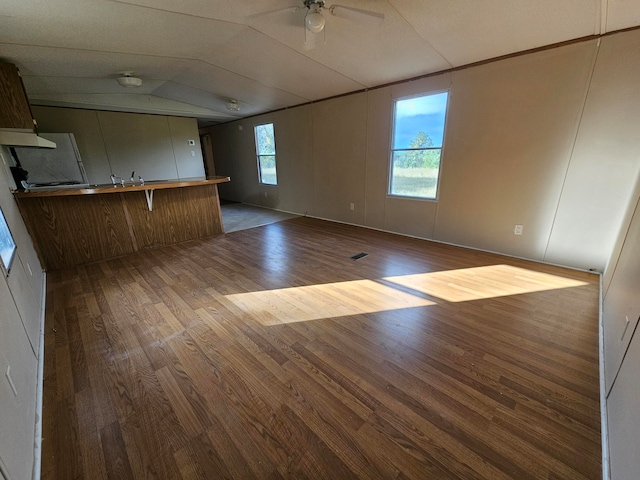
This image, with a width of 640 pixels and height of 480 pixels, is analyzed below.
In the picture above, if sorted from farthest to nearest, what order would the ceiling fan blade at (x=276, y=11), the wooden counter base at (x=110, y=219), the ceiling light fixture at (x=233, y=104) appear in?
1. the ceiling light fixture at (x=233, y=104)
2. the wooden counter base at (x=110, y=219)
3. the ceiling fan blade at (x=276, y=11)

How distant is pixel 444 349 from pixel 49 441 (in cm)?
221

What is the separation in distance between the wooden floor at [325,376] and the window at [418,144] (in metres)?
1.64

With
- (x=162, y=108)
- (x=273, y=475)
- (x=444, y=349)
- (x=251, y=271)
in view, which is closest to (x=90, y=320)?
(x=251, y=271)

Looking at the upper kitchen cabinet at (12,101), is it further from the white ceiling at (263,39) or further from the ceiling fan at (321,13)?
the ceiling fan at (321,13)

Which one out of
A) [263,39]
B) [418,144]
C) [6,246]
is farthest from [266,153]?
[6,246]

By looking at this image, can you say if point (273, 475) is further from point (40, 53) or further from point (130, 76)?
point (130, 76)

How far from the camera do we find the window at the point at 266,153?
6.25m

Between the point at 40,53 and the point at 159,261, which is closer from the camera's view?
the point at 40,53

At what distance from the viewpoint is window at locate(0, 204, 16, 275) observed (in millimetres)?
1566

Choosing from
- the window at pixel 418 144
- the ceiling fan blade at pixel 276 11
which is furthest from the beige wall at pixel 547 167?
the ceiling fan blade at pixel 276 11

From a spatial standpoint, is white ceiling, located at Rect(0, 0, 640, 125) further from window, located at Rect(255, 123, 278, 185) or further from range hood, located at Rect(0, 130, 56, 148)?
window, located at Rect(255, 123, 278, 185)

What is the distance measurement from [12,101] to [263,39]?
9.66 feet

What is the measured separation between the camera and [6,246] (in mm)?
1792

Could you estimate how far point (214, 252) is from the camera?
3.66 m
